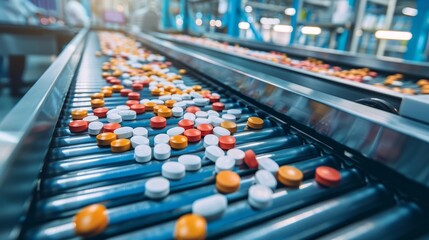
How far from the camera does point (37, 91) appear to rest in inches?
38.3

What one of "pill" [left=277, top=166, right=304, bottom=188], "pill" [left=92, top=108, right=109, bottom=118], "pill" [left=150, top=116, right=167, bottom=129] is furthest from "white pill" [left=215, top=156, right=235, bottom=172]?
"pill" [left=92, top=108, right=109, bottom=118]

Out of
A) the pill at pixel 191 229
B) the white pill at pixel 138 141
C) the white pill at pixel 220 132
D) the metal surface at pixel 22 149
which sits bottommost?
the pill at pixel 191 229

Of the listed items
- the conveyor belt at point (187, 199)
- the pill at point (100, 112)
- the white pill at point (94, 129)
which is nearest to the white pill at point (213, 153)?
the conveyor belt at point (187, 199)

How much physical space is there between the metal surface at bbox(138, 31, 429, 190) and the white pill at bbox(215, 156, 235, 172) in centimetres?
40

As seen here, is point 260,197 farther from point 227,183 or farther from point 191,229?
point 191,229

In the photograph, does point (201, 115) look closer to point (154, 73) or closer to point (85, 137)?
point (85, 137)

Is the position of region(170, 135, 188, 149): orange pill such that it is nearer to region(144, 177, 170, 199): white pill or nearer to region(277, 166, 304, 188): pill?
region(144, 177, 170, 199): white pill

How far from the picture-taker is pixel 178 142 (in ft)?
3.00

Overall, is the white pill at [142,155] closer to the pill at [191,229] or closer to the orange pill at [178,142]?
the orange pill at [178,142]

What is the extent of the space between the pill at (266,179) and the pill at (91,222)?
0.40 metres

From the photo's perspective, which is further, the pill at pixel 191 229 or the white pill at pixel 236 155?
the white pill at pixel 236 155

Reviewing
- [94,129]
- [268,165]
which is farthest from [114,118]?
[268,165]

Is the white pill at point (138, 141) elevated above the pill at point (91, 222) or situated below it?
above

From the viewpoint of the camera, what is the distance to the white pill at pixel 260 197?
65cm
